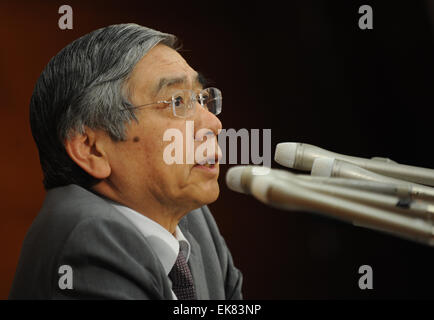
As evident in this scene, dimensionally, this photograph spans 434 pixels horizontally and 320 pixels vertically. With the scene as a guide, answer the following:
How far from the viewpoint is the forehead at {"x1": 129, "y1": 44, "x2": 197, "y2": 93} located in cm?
112

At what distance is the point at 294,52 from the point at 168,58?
0.38 metres

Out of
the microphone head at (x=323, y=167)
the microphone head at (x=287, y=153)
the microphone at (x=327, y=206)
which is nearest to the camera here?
the microphone at (x=327, y=206)

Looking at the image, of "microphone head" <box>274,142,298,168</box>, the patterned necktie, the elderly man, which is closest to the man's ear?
the elderly man

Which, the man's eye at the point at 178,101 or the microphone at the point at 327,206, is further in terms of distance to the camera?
the man's eye at the point at 178,101

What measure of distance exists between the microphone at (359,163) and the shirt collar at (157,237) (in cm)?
29

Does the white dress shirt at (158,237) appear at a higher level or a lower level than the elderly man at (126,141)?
lower

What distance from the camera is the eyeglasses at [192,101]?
1134mm

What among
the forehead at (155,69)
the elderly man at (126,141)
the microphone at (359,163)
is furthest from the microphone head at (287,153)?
the forehead at (155,69)

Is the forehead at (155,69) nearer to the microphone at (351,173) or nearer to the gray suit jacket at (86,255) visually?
the gray suit jacket at (86,255)

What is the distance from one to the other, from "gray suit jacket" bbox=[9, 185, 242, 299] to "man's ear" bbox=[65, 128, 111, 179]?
0.17ft

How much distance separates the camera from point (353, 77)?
140 centimetres
